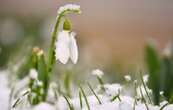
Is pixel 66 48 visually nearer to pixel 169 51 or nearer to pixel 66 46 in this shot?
pixel 66 46

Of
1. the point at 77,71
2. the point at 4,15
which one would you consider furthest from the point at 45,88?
the point at 4,15

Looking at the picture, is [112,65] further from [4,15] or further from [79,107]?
[4,15]

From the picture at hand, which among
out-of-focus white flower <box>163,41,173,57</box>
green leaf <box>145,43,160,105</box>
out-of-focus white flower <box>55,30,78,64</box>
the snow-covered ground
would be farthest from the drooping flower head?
out-of-focus white flower <box>163,41,173,57</box>

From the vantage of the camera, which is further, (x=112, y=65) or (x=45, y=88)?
(x=112, y=65)

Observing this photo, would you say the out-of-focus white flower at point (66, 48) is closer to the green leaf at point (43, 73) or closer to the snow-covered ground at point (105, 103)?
the snow-covered ground at point (105, 103)

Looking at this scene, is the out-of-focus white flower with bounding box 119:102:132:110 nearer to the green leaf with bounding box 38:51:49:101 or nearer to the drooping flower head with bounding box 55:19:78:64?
the drooping flower head with bounding box 55:19:78:64

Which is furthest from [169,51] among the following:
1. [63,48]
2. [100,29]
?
[100,29]

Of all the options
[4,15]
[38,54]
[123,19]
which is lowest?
[123,19]

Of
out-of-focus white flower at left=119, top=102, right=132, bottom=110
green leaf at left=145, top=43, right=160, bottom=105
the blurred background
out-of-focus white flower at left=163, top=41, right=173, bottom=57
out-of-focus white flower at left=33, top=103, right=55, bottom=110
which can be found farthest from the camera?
the blurred background

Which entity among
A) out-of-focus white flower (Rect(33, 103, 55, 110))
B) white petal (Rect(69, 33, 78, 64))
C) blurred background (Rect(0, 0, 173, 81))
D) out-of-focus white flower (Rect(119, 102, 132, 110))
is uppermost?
white petal (Rect(69, 33, 78, 64))
